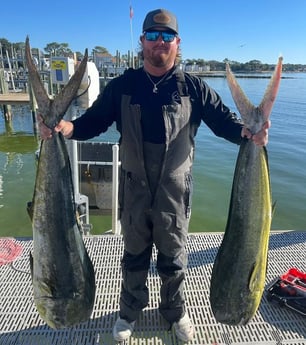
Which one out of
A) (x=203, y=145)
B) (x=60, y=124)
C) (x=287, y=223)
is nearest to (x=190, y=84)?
(x=60, y=124)

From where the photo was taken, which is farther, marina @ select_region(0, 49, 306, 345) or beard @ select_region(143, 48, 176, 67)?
marina @ select_region(0, 49, 306, 345)

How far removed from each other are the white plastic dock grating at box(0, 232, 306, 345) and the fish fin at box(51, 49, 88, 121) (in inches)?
72.3

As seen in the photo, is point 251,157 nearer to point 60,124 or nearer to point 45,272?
point 60,124

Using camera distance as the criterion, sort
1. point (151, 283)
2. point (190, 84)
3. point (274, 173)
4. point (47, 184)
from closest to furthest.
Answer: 1. point (47, 184)
2. point (190, 84)
3. point (151, 283)
4. point (274, 173)

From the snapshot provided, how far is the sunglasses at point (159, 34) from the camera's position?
2490mm

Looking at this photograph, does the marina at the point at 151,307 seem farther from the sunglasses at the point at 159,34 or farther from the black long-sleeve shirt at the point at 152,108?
the sunglasses at the point at 159,34

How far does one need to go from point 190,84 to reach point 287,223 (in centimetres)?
603

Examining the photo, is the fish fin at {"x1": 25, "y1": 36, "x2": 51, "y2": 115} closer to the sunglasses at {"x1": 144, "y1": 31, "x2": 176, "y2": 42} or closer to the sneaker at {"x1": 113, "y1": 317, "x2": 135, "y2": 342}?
the sunglasses at {"x1": 144, "y1": 31, "x2": 176, "y2": 42}

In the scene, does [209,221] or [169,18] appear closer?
[169,18]

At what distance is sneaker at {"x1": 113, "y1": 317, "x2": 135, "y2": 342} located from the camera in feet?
9.25

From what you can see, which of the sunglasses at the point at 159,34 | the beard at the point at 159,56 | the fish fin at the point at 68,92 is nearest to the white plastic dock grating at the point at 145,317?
the fish fin at the point at 68,92

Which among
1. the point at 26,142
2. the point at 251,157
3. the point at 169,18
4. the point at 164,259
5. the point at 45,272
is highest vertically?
the point at 169,18

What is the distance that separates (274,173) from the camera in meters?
11.3

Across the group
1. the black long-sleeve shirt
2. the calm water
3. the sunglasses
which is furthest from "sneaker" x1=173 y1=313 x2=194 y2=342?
the calm water
